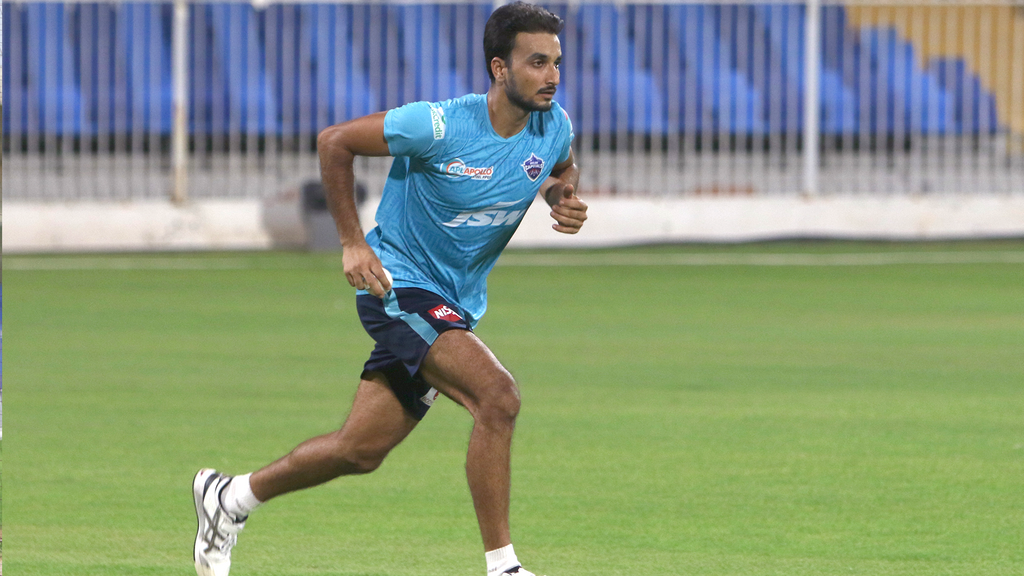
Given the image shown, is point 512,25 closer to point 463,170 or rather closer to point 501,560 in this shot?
point 463,170

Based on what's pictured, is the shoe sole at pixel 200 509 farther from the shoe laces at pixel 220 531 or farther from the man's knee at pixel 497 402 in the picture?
the man's knee at pixel 497 402

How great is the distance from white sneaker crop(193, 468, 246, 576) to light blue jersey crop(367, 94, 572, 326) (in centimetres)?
92

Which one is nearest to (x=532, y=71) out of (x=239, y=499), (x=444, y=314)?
(x=444, y=314)

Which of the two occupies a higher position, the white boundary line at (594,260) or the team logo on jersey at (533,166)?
the team logo on jersey at (533,166)

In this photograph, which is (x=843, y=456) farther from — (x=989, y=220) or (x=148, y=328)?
(x=989, y=220)

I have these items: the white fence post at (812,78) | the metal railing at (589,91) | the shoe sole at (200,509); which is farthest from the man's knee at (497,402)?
the white fence post at (812,78)

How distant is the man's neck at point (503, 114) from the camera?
5121mm

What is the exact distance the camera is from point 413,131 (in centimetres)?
499

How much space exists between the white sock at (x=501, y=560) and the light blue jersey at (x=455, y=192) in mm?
896

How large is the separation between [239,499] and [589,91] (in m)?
17.3

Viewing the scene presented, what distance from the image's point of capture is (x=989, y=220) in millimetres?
21594

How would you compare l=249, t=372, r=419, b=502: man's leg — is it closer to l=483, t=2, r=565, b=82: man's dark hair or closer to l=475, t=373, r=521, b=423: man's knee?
l=475, t=373, r=521, b=423: man's knee

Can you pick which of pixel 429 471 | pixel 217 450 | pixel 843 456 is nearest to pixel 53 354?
pixel 217 450

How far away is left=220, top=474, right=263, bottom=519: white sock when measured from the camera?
5.24 metres
